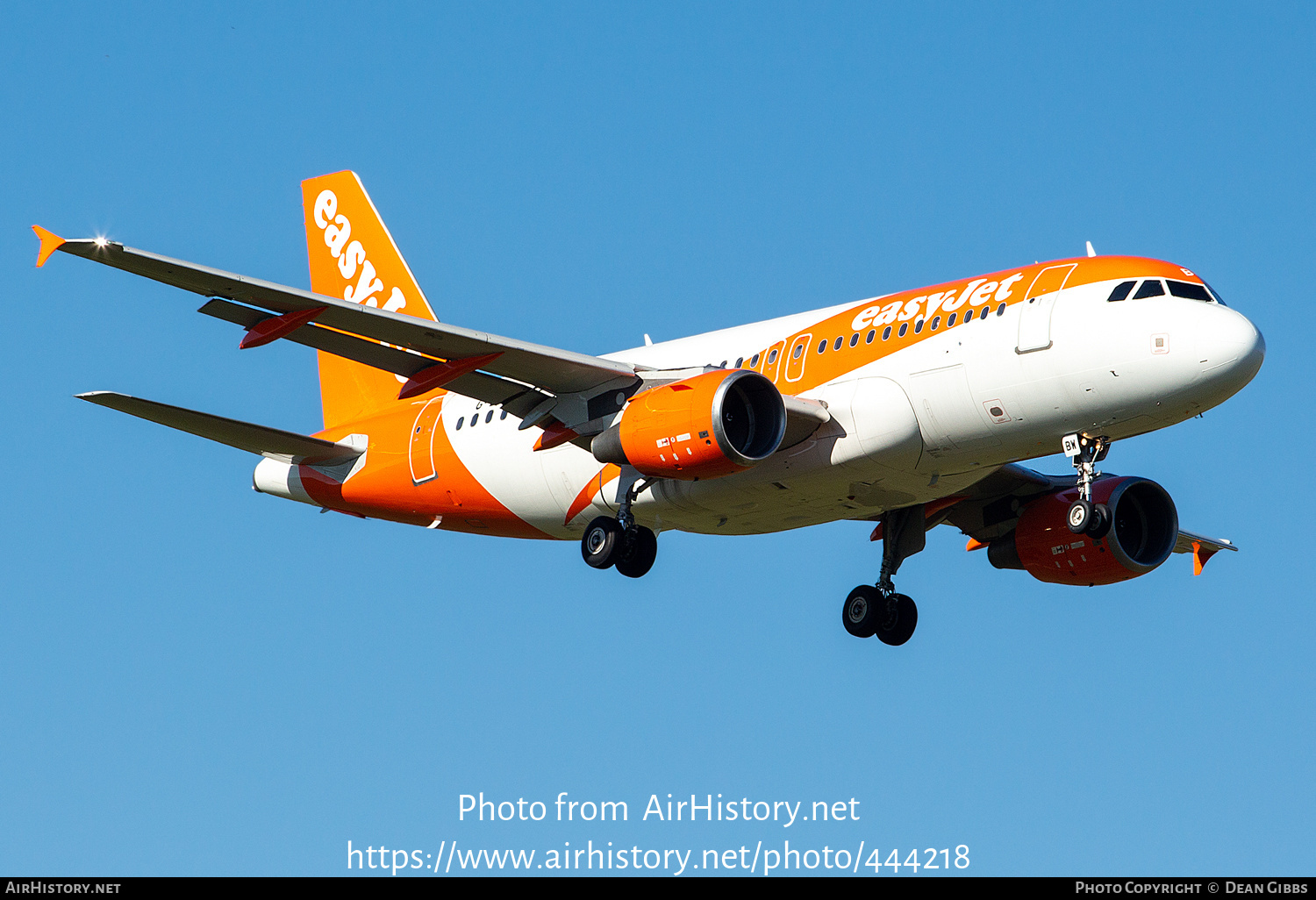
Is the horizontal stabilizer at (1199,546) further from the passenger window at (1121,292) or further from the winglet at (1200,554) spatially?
the passenger window at (1121,292)

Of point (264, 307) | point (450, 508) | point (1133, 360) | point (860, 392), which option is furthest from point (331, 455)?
point (1133, 360)

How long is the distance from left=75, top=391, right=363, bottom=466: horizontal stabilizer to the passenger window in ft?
55.1

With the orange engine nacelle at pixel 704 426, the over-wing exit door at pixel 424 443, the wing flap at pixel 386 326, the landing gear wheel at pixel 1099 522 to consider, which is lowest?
the landing gear wheel at pixel 1099 522

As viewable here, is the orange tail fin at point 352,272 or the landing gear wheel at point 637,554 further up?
the orange tail fin at point 352,272

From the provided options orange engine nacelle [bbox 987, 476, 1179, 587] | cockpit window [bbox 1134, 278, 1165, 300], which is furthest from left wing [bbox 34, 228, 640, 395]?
orange engine nacelle [bbox 987, 476, 1179, 587]

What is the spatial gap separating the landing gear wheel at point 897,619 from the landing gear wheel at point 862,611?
3.6 inches

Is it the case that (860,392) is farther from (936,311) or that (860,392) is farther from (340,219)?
(340,219)

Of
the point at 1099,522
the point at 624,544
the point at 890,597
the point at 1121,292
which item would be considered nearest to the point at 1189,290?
the point at 1121,292

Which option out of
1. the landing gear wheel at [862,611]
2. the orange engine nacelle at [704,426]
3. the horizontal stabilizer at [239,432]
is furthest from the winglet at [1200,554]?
the horizontal stabilizer at [239,432]

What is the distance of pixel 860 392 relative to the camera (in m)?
30.6

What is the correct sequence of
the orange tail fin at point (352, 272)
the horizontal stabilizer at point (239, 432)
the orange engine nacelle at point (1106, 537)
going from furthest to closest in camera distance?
1. the orange tail fin at point (352, 272)
2. the orange engine nacelle at point (1106, 537)
3. the horizontal stabilizer at point (239, 432)

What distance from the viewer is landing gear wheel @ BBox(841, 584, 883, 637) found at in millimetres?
35906

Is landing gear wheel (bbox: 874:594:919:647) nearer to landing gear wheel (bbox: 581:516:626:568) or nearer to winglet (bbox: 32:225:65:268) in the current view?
landing gear wheel (bbox: 581:516:626:568)

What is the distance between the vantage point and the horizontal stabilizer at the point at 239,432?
32.3m
